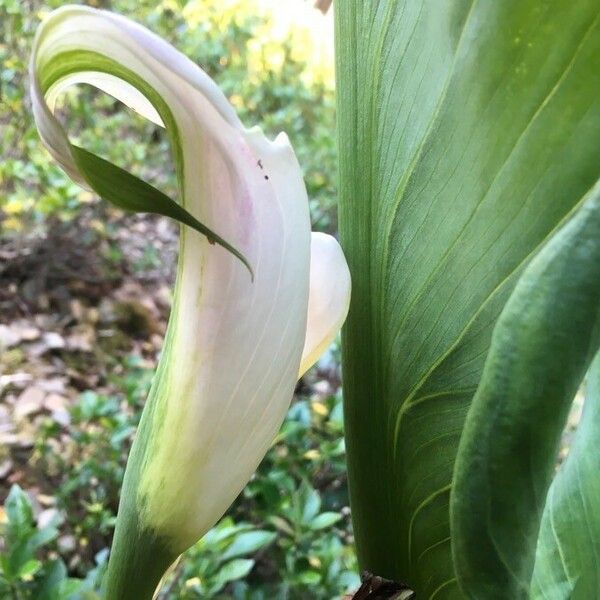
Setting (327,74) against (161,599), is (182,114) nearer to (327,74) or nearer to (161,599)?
(161,599)

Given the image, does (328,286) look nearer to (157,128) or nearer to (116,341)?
(116,341)

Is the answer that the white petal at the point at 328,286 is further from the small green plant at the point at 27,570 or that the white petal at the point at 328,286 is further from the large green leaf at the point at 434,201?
the small green plant at the point at 27,570

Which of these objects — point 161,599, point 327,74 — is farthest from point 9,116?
point 161,599

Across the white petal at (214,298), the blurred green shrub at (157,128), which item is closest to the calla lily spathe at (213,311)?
the white petal at (214,298)

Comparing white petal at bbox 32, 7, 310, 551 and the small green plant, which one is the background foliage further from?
white petal at bbox 32, 7, 310, 551

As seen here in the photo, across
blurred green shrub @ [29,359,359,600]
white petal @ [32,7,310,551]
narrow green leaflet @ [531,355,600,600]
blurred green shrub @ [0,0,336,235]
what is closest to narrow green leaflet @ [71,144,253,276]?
white petal @ [32,7,310,551]
